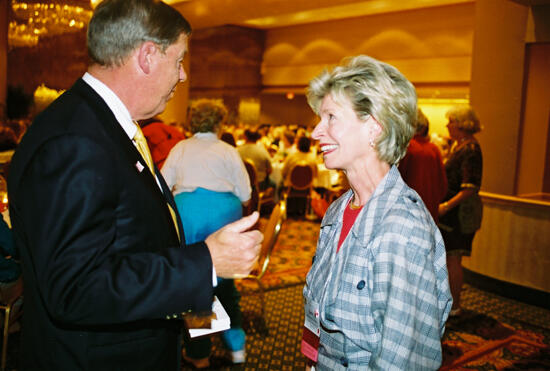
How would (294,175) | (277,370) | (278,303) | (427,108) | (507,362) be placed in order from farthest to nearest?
1. (427,108)
2. (294,175)
3. (278,303)
4. (507,362)
5. (277,370)

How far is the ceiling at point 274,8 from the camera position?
9.05 metres

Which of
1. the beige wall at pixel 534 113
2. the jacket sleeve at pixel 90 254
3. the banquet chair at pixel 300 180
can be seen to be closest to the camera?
the jacket sleeve at pixel 90 254

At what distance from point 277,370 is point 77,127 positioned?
2638 mm

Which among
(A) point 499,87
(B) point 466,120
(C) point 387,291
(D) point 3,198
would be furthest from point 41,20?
(C) point 387,291

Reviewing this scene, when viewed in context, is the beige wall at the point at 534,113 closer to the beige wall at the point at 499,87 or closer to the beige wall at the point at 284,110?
the beige wall at the point at 499,87

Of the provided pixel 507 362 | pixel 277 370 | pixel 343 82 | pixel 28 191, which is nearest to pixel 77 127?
pixel 28 191

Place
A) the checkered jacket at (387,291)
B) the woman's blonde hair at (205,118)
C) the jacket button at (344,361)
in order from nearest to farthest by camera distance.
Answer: the checkered jacket at (387,291) → the jacket button at (344,361) → the woman's blonde hair at (205,118)

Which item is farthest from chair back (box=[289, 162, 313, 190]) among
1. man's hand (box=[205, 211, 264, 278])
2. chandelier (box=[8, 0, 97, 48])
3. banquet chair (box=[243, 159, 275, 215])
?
man's hand (box=[205, 211, 264, 278])

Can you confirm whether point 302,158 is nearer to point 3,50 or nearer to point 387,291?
point 3,50

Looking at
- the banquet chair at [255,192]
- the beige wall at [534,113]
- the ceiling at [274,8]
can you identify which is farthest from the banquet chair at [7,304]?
the ceiling at [274,8]

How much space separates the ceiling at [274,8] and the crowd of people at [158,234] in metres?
7.60

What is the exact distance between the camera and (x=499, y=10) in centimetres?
527

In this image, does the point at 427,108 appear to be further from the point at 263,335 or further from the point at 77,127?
the point at 77,127

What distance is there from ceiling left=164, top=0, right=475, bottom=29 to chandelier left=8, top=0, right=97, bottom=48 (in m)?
2.15
